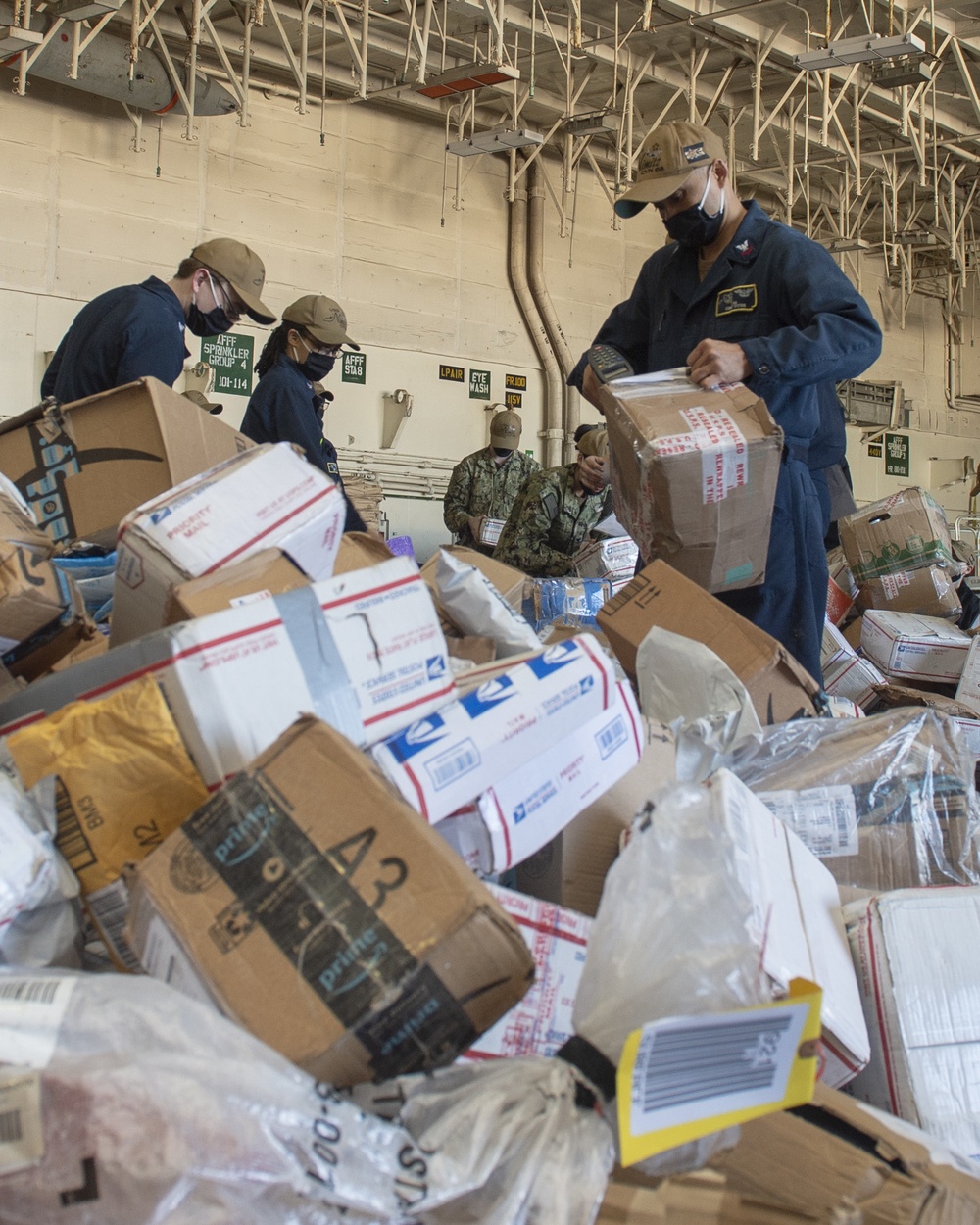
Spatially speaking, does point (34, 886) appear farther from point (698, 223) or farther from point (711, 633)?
point (698, 223)

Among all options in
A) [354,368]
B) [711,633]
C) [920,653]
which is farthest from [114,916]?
[354,368]

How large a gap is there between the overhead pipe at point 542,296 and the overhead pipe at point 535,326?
0.04 m

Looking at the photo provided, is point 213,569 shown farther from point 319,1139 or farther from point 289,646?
point 319,1139

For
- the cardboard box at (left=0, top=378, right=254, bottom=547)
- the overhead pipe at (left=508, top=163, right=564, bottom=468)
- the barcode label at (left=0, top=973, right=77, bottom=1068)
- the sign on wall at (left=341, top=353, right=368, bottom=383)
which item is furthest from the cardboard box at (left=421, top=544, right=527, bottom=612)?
the overhead pipe at (left=508, top=163, right=564, bottom=468)

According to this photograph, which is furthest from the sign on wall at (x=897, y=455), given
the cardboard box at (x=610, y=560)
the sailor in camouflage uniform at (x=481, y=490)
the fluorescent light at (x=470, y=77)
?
the cardboard box at (x=610, y=560)

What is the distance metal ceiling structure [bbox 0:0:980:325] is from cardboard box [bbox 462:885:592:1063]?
5048mm

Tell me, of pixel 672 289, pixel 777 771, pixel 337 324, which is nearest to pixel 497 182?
pixel 337 324

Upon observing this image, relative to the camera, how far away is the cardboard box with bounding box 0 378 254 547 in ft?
6.24

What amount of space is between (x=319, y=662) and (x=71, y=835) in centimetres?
30

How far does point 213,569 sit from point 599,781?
1.75ft

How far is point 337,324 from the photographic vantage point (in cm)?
386

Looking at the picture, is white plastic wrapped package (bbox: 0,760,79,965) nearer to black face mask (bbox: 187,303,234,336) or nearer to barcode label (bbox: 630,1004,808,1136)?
barcode label (bbox: 630,1004,808,1136)

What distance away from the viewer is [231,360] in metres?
7.46

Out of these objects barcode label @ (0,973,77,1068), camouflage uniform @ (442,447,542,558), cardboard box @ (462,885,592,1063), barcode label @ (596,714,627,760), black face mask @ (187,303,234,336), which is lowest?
cardboard box @ (462,885,592,1063)
